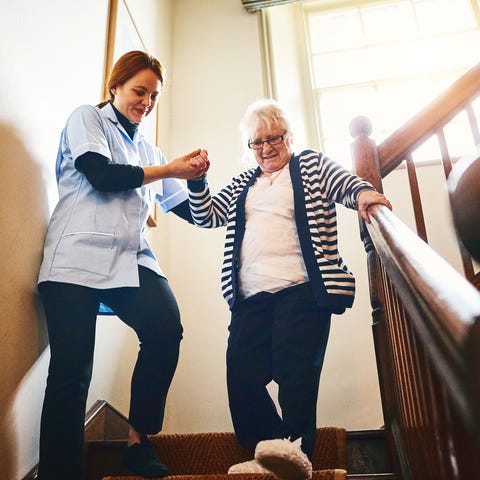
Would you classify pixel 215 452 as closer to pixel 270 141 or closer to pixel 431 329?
pixel 270 141

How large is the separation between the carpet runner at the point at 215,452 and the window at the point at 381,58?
202 centimetres

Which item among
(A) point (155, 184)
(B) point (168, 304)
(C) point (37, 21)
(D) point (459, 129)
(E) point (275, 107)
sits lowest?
(B) point (168, 304)

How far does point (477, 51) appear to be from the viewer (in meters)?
3.46

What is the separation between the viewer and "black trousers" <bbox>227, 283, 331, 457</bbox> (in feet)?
4.28

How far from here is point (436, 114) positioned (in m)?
1.78

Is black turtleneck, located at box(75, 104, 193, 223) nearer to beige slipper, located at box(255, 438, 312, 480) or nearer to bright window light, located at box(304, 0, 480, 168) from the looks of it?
beige slipper, located at box(255, 438, 312, 480)

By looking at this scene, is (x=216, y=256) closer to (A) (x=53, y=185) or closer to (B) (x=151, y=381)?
(A) (x=53, y=185)

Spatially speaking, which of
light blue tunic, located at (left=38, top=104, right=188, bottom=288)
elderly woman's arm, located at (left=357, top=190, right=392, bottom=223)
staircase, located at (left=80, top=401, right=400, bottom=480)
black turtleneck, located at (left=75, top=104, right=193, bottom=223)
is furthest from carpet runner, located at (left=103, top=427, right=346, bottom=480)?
black turtleneck, located at (left=75, top=104, right=193, bottom=223)

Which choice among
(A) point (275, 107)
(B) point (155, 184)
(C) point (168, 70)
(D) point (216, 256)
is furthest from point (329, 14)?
(B) point (155, 184)

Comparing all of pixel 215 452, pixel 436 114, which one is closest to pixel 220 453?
pixel 215 452

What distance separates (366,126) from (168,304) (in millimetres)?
991

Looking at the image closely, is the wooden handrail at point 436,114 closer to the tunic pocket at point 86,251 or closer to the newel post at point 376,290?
the newel post at point 376,290

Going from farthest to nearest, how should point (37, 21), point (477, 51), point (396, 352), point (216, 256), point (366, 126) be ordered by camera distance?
point (477, 51)
point (216, 256)
point (366, 126)
point (37, 21)
point (396, 352)

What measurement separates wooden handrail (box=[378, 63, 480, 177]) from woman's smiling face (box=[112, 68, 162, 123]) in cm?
85
